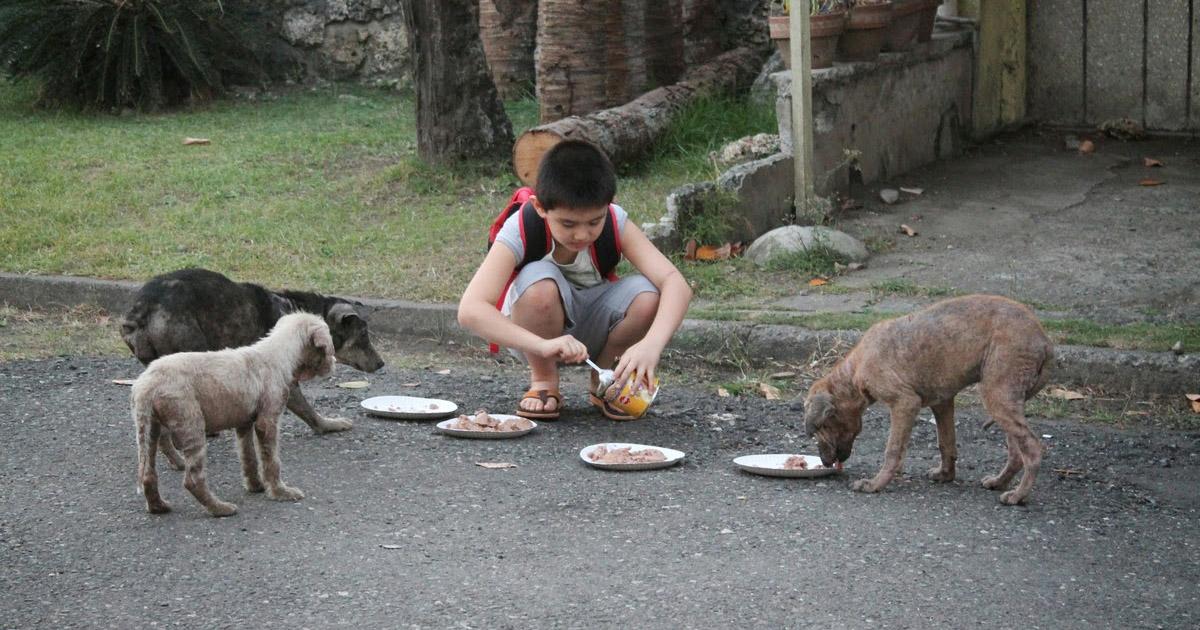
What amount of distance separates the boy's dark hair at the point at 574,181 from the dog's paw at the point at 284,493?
5.22 feet

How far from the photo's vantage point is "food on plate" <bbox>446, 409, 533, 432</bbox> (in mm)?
5848

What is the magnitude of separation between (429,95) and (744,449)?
18.9ft

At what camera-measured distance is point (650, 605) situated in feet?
13.3

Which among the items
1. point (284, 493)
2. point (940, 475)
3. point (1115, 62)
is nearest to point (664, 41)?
point (1115, 62)

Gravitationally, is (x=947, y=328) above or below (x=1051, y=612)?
above

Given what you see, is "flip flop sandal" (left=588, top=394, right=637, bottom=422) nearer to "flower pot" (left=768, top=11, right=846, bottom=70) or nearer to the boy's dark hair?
the boy's dark hair

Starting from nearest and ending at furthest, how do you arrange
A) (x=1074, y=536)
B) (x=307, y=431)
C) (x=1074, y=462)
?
(x=1074, y=536), (x=1074, y=462), (x=307, y=431)

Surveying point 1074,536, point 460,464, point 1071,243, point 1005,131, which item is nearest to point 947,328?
point 1074,536

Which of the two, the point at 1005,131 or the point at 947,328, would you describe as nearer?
the point at 947,328

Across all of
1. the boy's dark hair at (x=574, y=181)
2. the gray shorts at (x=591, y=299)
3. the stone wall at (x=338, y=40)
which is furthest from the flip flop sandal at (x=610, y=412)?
the stone wall at (x=338, y=40)

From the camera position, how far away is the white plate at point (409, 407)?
20.2 feet

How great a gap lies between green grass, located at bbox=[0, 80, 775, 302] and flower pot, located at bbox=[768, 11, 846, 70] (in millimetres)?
1136

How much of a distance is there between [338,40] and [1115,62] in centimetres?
806

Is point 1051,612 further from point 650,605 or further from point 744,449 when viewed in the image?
point 744,449
